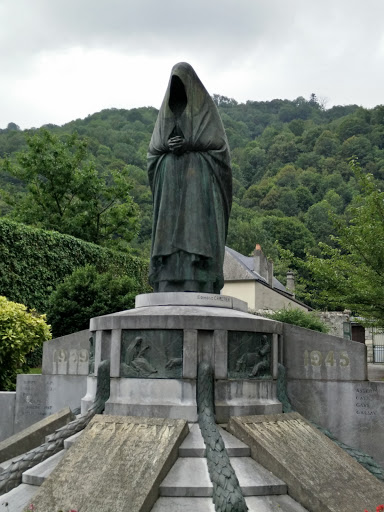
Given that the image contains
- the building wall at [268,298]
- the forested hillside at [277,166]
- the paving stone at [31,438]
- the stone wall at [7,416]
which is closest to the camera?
the paving stone at [31,438]

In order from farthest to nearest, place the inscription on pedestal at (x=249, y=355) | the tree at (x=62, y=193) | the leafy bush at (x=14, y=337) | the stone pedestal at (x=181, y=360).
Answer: the tree at (x=62, y=193)
the leafy bush at (x=14, y=337)
the inscription on pedestal at (x=249, y=355)
the stone pedestal at (x=181, y=360)

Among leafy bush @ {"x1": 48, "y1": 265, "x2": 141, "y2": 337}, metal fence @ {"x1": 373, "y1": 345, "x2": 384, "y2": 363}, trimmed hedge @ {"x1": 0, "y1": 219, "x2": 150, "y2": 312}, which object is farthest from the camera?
metal fence @ {"x1": 373, "y1": 345, "x2": 384, "y2": 363}

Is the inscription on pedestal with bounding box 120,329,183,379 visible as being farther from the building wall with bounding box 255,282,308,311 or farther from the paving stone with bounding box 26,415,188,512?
the building wall with bounding box 255,282,308,311

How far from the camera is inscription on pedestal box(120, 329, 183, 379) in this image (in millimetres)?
6672

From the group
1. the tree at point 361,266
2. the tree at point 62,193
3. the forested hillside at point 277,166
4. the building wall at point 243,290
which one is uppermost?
the forested hillside at point 277,166

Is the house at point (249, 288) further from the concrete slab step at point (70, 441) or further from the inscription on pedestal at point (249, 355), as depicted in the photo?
the concrete slab step at point (70, 441)

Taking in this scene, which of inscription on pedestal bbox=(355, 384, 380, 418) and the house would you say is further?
the house

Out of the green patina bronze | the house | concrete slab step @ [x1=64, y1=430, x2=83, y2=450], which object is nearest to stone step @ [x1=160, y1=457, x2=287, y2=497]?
the green patina bronze

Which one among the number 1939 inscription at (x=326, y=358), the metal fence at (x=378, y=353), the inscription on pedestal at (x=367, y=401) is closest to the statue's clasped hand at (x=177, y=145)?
the number 1939 inscription at (x=326, y=358)

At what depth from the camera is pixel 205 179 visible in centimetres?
808

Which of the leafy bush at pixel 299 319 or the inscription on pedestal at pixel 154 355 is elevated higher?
the leafy bush at pixel 299 319

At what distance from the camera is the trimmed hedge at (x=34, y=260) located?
16.3 metres

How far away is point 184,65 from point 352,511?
599cm

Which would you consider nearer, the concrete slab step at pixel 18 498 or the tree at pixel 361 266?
the concrete slab step at pixel 18 498
